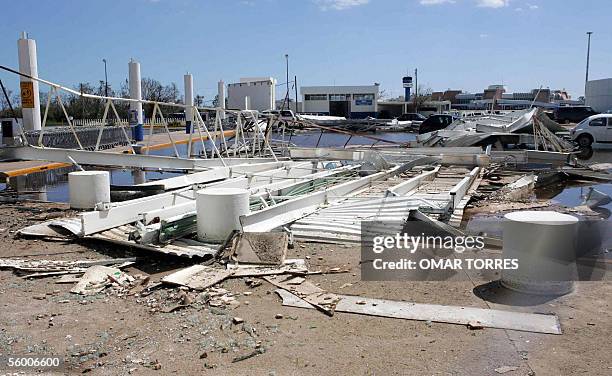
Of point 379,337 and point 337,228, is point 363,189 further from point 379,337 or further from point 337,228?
point 379,337

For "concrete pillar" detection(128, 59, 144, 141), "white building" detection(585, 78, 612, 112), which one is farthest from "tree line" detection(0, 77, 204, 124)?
"white building" detection(585, 78, 612, 112)

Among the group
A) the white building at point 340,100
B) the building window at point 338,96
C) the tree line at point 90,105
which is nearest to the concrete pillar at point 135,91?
the tree line at point 90,105

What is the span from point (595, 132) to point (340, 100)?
7329 cm

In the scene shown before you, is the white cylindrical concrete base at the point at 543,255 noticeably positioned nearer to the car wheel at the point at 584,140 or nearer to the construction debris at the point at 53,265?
the construction debris at the point at 53,265

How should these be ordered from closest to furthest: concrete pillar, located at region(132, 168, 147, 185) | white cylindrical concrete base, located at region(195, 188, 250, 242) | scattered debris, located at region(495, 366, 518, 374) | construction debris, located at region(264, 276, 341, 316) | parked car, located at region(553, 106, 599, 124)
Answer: scattered debris, located at region(495, 366, 518, 374)
construction debris, located at region(264, 276, 341, 316)
white cylindrical concrete base, located at region(195, 188, 250, 242)
concrete pillar, located at region(132, 168, 147, 185)
parked car, located at region(553, 106, 599, 124)

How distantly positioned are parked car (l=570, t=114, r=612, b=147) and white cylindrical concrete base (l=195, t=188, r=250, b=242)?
Answer: 24.7 m

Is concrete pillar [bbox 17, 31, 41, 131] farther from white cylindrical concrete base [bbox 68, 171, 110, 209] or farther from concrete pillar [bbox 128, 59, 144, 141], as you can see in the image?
concrete pillar [bbox 128, 59, 144, 141]

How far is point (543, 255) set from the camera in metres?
5.56

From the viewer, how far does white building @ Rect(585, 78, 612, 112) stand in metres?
73.2

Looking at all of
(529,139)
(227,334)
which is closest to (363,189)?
(227,334)

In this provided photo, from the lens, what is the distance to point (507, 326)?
4809 mm

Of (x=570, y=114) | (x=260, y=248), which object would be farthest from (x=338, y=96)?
(x=260, y=248)

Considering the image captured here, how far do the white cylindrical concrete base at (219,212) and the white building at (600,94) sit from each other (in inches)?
3023

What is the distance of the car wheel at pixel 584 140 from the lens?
27.4 meters
